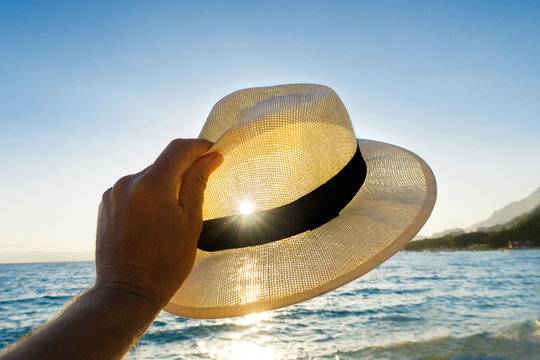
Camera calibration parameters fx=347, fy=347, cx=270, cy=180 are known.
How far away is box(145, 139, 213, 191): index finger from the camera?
784 mm

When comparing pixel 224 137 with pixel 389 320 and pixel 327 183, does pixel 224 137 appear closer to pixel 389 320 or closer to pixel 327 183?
pixel 327 183

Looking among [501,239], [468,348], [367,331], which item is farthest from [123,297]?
[501,239]

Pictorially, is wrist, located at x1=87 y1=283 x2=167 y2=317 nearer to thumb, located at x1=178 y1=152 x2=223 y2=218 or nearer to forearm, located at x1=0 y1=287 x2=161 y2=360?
forearm, located at x1=0 y1=287 x2=161 y2=360

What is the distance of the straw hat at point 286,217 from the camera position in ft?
4.05

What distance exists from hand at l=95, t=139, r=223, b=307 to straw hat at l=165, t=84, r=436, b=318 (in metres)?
0.43

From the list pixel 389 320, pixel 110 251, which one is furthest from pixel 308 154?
pixel 389 320

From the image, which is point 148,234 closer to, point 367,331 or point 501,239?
point 367,331

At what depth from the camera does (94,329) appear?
603 millimetres

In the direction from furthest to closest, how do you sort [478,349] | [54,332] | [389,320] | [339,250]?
[389,320]
[478,349]
[339,250]
[54,332]

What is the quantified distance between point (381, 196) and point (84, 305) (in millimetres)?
1220

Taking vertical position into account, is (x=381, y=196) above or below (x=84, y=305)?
above

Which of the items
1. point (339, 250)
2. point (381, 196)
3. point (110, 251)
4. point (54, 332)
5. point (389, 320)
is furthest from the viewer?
point (389, 320)

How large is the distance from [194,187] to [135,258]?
0.71ft

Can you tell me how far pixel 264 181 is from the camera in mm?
1313
